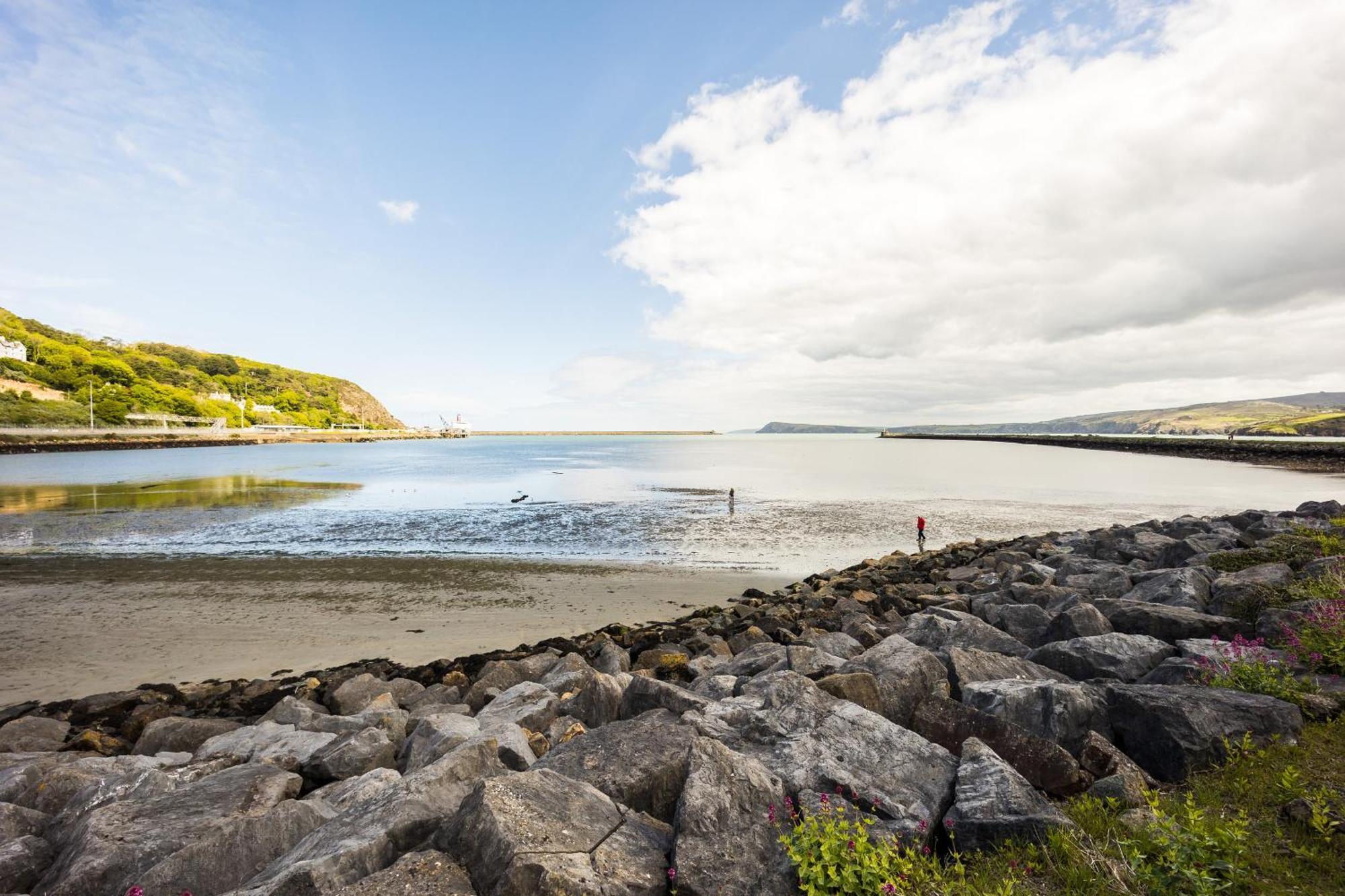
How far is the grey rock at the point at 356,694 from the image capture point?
973 cm

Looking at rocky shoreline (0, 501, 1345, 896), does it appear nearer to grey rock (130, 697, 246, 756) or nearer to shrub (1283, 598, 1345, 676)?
grey rock (130, 697, 246, 756)

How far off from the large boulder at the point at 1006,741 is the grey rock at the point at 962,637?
333cm

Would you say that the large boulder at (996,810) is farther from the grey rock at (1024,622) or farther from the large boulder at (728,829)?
the grey rock at (1024,622)

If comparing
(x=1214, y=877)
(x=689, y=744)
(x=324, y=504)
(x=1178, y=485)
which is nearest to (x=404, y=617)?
(x=689, y=744)

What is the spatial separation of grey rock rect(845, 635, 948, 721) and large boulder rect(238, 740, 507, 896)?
161 inches

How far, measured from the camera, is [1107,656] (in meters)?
6.99

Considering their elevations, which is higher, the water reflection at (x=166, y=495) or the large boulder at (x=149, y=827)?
the large boulder at (x=149, y=827)

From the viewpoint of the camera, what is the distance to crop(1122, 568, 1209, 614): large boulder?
922 cm

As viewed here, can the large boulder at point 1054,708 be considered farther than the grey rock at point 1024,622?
No

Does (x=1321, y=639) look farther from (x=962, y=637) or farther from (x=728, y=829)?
(x=728, y=829)

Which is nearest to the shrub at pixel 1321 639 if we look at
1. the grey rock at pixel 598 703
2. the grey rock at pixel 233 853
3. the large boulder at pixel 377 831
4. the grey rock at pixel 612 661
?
the grey rock at pixel 598 703

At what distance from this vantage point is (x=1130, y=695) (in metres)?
5.28

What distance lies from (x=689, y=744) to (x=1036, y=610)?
25.4ft

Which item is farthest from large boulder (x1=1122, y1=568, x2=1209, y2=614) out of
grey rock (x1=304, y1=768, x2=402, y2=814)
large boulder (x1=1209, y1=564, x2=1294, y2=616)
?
grey rock (x1=304, y1=768, x2=402, y2=814)
